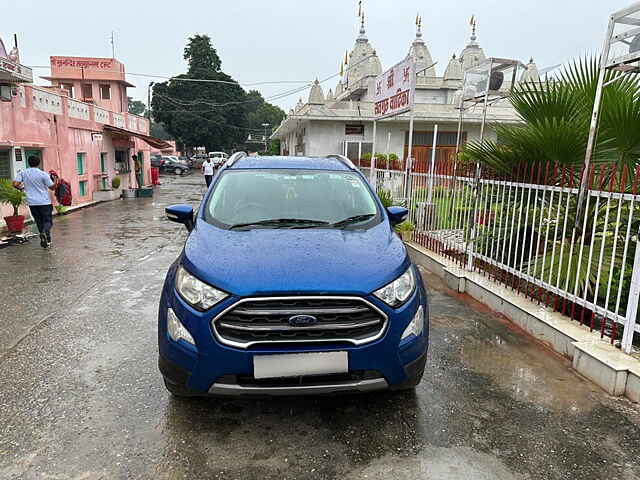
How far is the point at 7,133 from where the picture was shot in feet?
35.8

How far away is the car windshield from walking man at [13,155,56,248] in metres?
5.80

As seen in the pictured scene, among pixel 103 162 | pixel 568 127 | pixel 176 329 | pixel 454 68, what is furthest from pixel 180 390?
pixel 454 68

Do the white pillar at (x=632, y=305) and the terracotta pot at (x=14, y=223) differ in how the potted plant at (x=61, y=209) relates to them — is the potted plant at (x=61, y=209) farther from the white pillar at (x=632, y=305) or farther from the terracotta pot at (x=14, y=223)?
the white pillar at (x=632, y=305)

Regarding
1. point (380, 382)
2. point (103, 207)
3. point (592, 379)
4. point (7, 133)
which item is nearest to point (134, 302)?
point (380, 382)

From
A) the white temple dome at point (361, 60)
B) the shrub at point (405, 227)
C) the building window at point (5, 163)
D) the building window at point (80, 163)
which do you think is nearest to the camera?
the shrub at point (405, 227)

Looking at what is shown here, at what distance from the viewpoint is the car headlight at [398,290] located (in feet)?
8.73

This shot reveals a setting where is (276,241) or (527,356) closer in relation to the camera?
(276,241)

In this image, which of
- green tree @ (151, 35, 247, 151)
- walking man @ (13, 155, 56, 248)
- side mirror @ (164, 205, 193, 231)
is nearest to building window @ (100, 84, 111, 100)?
green tree @ (151, 35, 247, 151)

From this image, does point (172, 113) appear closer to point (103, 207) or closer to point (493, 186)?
point (103, 207)

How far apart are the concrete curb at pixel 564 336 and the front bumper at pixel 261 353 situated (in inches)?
66.4

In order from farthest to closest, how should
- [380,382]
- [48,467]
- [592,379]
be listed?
1. [592,379]
2. [380,382]
3. [48,467]

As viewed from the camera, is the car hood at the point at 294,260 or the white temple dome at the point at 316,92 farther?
the white temple dome at the point at 316,92

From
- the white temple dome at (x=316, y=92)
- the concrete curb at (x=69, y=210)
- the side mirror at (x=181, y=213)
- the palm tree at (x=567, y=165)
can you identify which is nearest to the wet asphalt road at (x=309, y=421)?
the palm tree at (x=567, y=165)

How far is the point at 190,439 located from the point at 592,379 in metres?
2.94
